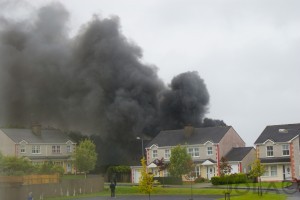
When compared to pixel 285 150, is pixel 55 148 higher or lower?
higher

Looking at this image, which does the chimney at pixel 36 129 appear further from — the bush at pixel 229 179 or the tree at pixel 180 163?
the bush at pixel 229 179

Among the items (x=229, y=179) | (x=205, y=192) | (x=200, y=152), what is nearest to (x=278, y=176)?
(x=229, y=179)

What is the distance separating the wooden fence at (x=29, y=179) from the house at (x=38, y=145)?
2917 cm

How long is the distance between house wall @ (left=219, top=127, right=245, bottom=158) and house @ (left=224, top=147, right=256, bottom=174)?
0.95 meters

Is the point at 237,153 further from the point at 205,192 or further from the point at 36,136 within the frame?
the point at 36,136

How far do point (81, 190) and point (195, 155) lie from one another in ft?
70.5

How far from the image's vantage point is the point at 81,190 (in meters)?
57.8

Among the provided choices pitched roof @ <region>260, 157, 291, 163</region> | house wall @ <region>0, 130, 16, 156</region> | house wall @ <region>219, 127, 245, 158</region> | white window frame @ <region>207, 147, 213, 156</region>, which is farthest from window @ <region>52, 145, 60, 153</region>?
pitched roof @ <region>260, 157, 291, 163</region>

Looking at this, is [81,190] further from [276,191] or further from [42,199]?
[276,191]

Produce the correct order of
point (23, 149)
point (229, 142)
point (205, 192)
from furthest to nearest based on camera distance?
point (23, 149), point (229, 142), point (205, 192)

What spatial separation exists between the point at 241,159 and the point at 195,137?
9788 millimetres

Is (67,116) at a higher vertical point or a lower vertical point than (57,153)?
higher

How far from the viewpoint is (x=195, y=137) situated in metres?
76.5

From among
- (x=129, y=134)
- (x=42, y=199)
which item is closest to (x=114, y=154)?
(x=129, y=134)
